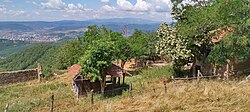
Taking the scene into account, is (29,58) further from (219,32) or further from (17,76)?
(219,32)

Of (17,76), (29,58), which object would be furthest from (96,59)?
(29,58)

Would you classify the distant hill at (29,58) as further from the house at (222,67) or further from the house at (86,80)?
the house at (222,67)

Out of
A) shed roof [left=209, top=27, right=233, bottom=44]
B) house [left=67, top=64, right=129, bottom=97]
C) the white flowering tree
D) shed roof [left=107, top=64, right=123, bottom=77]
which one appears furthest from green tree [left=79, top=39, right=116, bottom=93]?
shed roof [left=209, top=27, right=233, bottom=44]

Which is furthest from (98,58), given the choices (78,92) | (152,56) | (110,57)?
(152,56)

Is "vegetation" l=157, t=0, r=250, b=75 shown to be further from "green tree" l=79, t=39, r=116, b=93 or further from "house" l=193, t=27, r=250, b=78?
"green tree" l=79, t=39, r=116, b=93

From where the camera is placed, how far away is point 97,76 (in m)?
21.5

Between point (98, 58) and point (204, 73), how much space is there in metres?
9.65

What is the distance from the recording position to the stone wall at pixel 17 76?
33625 mm

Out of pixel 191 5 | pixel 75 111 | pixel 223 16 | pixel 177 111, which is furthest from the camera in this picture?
pixel 191 5

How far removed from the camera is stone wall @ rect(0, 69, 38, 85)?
33625 mm

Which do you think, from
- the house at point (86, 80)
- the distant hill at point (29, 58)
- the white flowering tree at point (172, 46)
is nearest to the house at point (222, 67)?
the white flowering tree at point (172, 46)

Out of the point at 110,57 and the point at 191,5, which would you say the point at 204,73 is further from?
the point at 110,57

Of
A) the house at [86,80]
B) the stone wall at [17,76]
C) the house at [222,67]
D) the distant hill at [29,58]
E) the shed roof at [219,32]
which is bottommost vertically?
the distant hill at [29,58]

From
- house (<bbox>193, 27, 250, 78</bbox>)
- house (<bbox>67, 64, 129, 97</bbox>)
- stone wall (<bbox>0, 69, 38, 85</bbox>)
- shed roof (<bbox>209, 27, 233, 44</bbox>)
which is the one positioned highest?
shed roof (<bbox>209, 27, 233, 44</bbox>)
